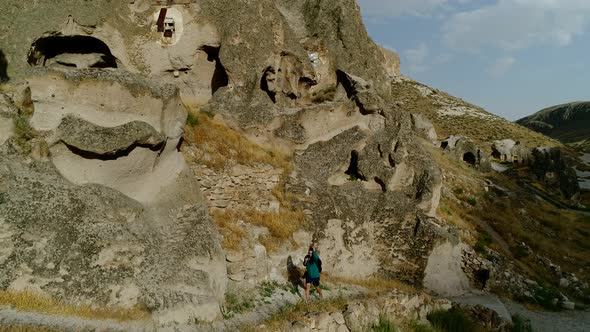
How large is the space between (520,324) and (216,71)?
11.7 m

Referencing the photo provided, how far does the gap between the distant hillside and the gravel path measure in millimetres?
116961

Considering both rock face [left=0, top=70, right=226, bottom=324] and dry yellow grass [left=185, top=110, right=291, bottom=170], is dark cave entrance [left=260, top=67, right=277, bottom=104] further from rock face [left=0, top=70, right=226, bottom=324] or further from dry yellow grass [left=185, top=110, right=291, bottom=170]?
rock face [left=0, top=70, right=226, bottom=324]

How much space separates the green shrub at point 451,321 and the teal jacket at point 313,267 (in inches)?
133

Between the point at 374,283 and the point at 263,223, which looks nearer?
the point at 263,223

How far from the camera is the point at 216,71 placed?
14539 millimetres

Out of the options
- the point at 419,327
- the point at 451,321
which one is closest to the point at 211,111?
the point at 419,327

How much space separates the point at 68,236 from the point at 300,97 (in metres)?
10.2

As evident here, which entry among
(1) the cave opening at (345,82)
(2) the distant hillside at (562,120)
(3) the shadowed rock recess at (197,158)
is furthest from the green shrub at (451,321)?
(2) the distant hillside at (562,120)

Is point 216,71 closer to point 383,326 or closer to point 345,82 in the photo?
point 345,82

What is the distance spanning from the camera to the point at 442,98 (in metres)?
63.2

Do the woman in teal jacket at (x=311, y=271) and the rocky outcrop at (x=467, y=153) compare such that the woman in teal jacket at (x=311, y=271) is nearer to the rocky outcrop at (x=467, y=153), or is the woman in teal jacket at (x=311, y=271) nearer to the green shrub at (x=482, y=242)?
the green shrub at (x=482, y=242)

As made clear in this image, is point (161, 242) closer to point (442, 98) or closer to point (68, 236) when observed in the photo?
point (68, 236)

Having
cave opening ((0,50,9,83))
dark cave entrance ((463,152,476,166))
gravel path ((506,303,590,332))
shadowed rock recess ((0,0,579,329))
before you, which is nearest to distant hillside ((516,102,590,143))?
dark cave entrance ((463,152,476,166))

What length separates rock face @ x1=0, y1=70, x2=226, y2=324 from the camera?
6922mm
